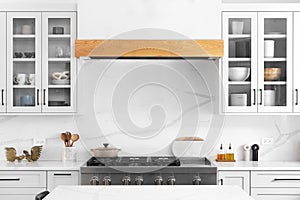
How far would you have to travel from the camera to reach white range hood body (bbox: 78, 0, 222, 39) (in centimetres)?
440

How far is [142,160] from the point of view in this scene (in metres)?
4.63

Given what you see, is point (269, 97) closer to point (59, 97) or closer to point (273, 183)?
point (273, 183)

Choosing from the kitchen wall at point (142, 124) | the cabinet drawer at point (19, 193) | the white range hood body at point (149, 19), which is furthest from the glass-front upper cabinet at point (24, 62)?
the cabinet drawer at point (19, 193)

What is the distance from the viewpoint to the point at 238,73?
14.9 feet

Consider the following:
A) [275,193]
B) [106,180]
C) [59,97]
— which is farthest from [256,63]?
[59,97]

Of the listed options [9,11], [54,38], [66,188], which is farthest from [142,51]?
[66,188]

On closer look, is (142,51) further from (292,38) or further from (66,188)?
(66,188)

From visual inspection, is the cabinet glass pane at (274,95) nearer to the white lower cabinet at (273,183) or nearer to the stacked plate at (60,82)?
the white lower cabinet at (273,183)

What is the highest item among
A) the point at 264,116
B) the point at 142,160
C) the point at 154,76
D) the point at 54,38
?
the point at 54,38

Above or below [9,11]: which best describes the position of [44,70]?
below

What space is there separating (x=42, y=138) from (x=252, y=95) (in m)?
2.03

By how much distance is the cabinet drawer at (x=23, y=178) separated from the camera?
14.1ft

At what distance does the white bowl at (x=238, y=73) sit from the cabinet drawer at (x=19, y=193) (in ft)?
6.28

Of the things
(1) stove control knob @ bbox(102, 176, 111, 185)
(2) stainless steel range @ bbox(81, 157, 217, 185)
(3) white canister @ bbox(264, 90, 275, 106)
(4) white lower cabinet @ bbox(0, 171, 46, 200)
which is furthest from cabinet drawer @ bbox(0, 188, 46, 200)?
(3) white canister @ bbox(264, 90, 275, 106)
